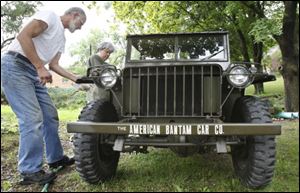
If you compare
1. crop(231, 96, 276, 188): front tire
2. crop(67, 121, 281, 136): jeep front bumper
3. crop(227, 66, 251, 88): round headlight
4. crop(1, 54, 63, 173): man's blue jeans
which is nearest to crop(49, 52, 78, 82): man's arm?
crop(1, 54, 63, 173): man's blue jeans

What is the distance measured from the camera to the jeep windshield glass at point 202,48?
552cm

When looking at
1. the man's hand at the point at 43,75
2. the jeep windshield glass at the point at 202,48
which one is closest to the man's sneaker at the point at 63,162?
the man's hand at the point at 43,75

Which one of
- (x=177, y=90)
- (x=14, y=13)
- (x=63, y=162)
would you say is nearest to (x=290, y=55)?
(x=177, y=90)

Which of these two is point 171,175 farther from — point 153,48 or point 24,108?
point 153,48

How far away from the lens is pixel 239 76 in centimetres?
432

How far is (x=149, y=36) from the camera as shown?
233 inches

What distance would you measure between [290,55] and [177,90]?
9140 millimetres

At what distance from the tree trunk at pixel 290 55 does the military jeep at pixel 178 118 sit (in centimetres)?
779

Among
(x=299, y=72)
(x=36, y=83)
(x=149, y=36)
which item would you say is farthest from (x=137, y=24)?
(x=36, y=83)

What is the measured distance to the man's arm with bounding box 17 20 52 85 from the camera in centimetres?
414

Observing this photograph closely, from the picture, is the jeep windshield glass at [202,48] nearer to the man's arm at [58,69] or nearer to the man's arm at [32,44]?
the man's arm at [58,69]

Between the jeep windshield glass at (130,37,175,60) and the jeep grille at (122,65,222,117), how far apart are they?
107cm

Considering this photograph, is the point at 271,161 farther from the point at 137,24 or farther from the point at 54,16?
the point at 137,24

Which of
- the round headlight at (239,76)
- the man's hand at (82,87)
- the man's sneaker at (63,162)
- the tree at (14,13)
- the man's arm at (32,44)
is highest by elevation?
the tree at (14,13)
